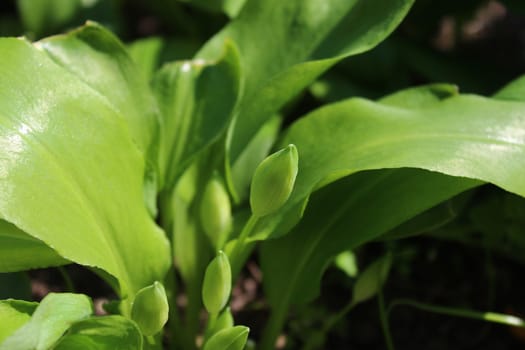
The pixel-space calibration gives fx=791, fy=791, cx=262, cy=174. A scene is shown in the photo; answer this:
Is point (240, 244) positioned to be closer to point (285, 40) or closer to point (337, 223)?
point (337, 223)

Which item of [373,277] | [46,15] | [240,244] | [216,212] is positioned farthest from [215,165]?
[46,15]

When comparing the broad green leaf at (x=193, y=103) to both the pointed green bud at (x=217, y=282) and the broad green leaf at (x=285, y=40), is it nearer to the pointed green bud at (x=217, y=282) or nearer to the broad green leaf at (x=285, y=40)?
the broad green leaf at (x=285, y=40)

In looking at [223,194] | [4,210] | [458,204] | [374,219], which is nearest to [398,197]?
[374,219]

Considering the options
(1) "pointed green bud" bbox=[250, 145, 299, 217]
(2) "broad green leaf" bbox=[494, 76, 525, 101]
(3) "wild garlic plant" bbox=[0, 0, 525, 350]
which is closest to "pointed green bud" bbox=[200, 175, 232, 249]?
(3) "wild garlic plant" bbox=[0, 0, 525, 350]

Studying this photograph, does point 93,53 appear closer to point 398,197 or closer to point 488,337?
point 398,197

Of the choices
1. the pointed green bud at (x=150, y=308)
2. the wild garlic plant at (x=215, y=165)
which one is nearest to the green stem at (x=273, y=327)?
the wild garlic plant at (x=215, y=165)

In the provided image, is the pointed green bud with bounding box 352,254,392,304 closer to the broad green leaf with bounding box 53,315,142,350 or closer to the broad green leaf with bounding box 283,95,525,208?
the broad green leaf with bounding box 283,95,525,208
